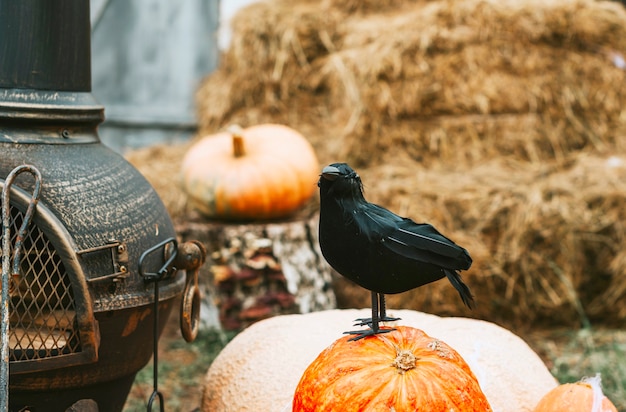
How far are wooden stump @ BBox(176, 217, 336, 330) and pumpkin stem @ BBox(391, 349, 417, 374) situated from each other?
8.29 feet

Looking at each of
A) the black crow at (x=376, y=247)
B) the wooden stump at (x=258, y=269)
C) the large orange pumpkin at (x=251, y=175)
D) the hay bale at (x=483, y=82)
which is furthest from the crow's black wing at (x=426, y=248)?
the hay bale at (x=483, y=82)

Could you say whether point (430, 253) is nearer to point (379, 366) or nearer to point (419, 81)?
point (379, 366)

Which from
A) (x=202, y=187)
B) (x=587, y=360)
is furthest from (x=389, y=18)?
(x=587, y=360)

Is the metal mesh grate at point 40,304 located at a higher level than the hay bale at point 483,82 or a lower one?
lower

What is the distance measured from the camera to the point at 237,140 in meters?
4.64

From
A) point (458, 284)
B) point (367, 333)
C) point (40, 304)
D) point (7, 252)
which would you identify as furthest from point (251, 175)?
point (458, 284)

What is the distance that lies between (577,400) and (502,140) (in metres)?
3.27

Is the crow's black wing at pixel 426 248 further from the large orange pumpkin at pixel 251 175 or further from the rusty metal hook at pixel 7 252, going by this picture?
the large orange pumpkin at pixel 251 175

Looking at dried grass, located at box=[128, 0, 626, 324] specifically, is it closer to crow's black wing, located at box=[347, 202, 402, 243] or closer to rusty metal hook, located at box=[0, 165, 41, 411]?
crow's black wing, located at box=[347, 202, 402, 243]

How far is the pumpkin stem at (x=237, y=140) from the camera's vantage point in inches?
180

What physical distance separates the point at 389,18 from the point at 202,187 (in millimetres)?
2256

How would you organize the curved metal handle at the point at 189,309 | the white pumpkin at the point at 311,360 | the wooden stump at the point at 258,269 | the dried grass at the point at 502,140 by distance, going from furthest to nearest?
the dried grass at the point at 502,140
the wooden stump at the point at 258,269
the curved metal handle at the point at 189,309
the white pumpkin at the point at 311,360

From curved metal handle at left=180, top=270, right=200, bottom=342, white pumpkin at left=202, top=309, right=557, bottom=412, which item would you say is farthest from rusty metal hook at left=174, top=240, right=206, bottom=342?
white pumpkin at left=202, top=309, right=557, bottom=412

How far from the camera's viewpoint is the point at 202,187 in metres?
4.66
